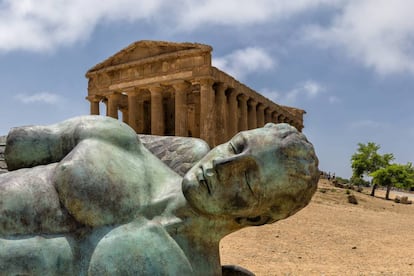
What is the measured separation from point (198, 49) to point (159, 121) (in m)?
6.36

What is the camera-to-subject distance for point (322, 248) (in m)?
11.5

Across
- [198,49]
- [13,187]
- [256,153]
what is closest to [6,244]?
[13,187]

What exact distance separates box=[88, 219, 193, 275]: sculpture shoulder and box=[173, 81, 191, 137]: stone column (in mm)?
30000

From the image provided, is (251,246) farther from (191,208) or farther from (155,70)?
(155,70)

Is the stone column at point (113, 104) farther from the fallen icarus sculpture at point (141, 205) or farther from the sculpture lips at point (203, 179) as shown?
the sculpture lips at point (203, 179)

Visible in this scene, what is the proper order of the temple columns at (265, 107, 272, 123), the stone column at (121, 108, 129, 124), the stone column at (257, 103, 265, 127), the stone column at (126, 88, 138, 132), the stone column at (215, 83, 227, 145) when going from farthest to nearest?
the temple columns at (265, 107, 272, 123) < the stone column at (121, 108, 129, 124) < the stone column at (257, 103, 265, 127) < the stone column at (126, 88, 138, 132) < the stone column at (215, 83, 227, 145)

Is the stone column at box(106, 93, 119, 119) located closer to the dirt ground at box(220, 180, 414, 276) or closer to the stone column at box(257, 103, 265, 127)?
the stone column at box(257, 103, 265, 127)

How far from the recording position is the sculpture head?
192 centimetres

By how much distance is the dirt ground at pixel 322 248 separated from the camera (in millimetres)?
9031

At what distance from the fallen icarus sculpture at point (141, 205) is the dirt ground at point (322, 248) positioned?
649 centimetres

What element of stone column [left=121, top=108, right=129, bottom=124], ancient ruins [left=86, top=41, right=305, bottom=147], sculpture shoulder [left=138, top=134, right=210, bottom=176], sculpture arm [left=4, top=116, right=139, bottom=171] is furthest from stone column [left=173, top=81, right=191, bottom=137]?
sculpture arm [left=4, top=116, right=139, bottom=171]

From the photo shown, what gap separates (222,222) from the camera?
207 cm

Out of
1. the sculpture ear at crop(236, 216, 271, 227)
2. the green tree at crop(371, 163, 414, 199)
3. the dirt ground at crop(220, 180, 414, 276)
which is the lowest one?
the dirt ground at crop(220, 180, 414, 276)

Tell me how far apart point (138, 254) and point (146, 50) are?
108 feet
